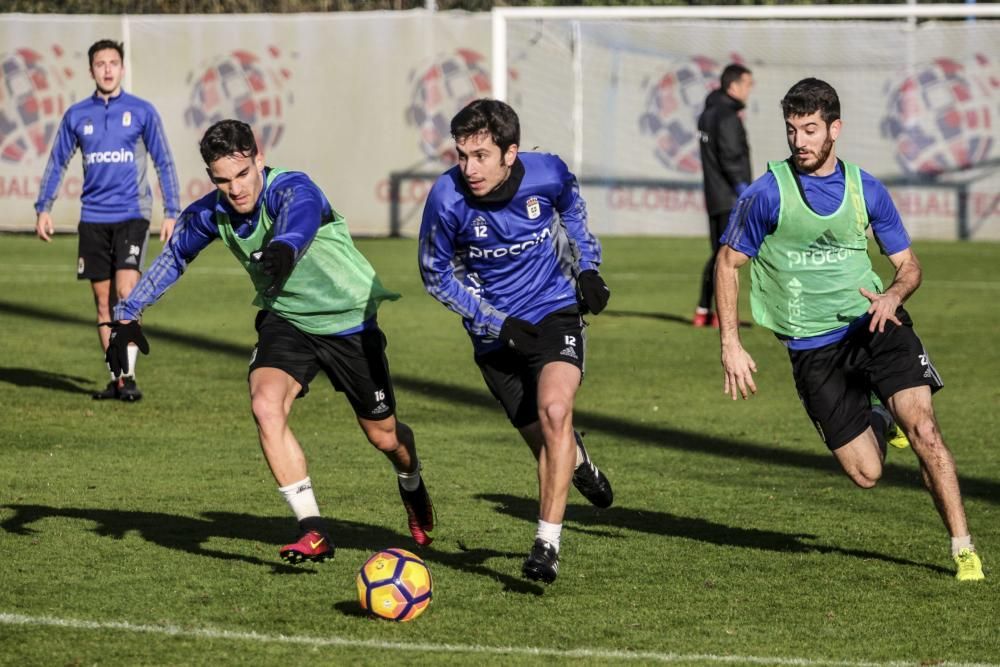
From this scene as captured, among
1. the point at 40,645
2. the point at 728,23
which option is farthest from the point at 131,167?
the point at 728,23

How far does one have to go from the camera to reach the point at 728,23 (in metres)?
25.9

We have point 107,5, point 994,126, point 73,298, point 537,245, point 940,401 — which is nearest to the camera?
point 537,245

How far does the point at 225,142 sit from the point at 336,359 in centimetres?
111

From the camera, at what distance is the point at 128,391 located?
11.2 m

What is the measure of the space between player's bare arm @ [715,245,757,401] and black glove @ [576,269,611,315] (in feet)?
1.72

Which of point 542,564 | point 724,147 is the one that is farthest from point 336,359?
point 724,147

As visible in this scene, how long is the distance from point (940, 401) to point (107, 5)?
1980 centimetres

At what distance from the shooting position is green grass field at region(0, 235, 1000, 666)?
18.5ft

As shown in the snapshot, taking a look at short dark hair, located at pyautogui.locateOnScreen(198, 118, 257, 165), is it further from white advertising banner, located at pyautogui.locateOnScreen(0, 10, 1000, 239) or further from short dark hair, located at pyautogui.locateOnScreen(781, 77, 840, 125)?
white advertising banner, located at pyautogui.locateOnScreen(0, 10, 1000, 239)

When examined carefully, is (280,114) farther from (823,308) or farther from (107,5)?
(823,308)

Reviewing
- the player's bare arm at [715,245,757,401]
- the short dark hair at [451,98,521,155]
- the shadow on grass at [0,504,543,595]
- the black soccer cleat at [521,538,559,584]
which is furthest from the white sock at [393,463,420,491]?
the short dark hair at [451,98,521,155]

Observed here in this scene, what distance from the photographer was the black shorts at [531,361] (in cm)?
661

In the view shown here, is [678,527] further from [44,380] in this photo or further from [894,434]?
[44,380]

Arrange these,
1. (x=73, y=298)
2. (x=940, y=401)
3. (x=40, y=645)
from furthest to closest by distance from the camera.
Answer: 1. (x=73, y=298)
2. (x=940, y=401)
3. (x=40, y=645)
